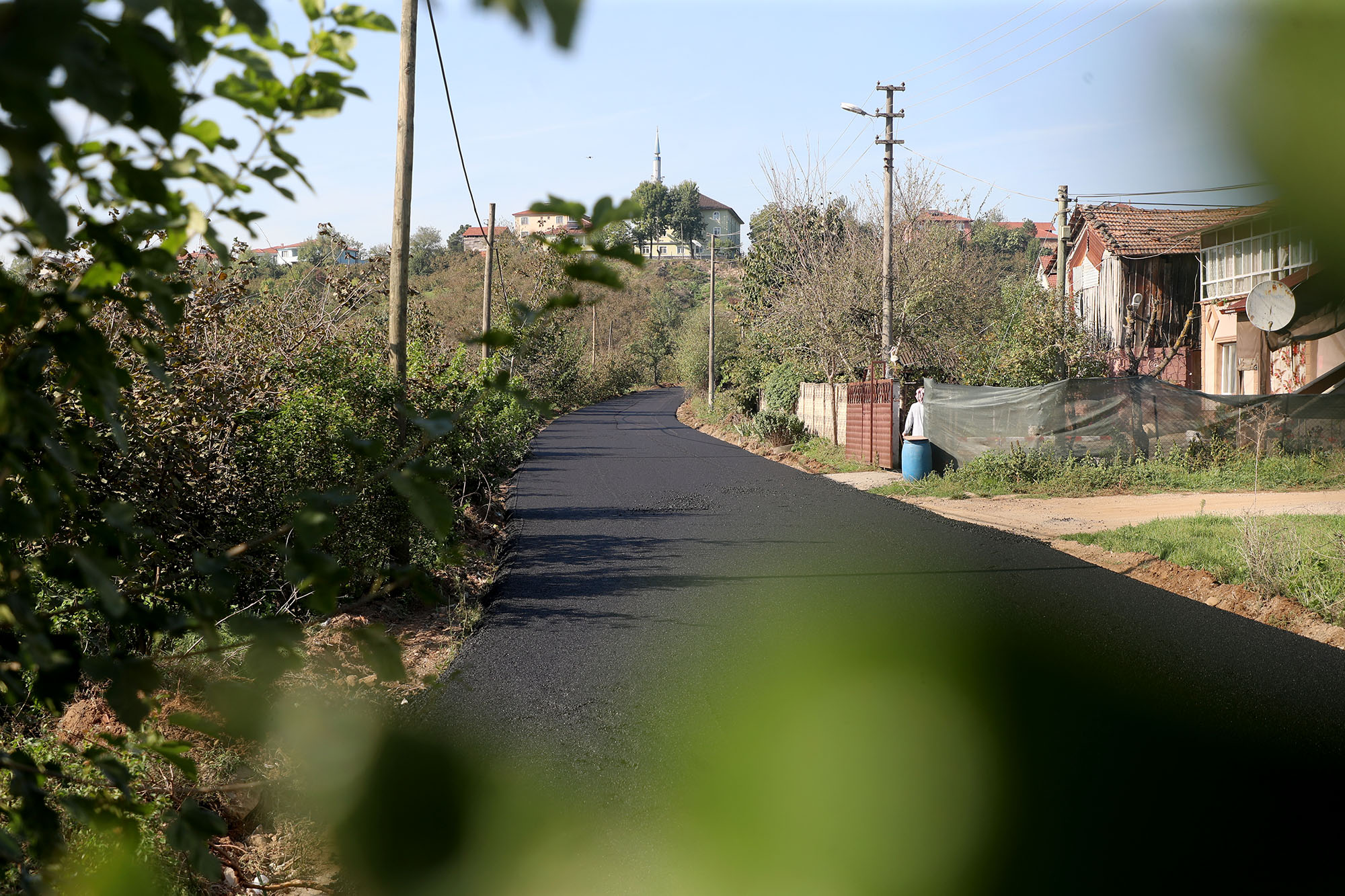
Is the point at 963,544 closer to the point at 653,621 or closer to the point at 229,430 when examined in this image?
the point at 653,621

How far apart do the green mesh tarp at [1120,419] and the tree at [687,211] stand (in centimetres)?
9148

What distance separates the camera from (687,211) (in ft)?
380

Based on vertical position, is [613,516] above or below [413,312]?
below

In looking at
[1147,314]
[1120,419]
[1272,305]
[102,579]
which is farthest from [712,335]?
[102,579]

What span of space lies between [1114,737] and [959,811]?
3213 millimetres

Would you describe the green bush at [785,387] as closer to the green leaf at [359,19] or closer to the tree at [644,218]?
the tree at [644,218]

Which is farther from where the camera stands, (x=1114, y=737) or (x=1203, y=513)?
(x=1203, y=513)

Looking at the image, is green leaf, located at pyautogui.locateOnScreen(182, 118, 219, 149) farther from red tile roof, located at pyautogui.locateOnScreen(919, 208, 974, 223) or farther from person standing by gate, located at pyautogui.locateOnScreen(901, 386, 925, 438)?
red tile roof, located at pyautogui.locateOnScreen(919, 208, 974, 223)

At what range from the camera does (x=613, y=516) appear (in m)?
14.2

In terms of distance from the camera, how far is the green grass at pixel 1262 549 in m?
8.75

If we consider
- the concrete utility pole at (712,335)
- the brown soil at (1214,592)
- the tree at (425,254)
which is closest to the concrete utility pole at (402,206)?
the brown soil at (1214,592)

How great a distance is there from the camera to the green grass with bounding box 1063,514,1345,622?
8.75 m

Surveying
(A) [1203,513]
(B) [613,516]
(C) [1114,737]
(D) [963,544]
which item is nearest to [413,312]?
(B) [613,516]

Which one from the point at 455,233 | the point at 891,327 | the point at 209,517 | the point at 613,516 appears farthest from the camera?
the point at 455,233
